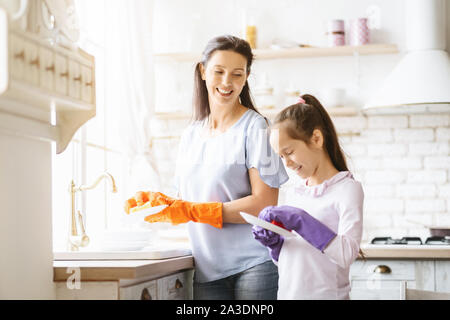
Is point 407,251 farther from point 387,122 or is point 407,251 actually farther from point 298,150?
point 298,150

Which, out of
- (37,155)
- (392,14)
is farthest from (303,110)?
(392,14)

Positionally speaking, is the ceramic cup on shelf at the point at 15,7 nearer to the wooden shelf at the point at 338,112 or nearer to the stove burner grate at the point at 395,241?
the stove burner grate at the point at 395,241

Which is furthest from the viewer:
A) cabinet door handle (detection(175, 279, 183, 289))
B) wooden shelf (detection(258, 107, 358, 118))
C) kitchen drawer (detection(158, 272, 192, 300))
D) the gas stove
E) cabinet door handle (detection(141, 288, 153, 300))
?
wooden shelf (detection(258, 107, 358, 118))

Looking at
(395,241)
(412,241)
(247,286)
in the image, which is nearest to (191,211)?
(247,286)

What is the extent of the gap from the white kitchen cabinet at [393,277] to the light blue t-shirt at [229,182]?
1.12 meters

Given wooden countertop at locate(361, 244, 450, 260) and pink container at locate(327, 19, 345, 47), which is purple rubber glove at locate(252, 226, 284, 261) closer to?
wooden countertop at locate(361, 244, 450, 260)

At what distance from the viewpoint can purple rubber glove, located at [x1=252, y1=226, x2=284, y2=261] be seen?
151 centimetres

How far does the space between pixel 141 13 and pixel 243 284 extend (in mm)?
2070

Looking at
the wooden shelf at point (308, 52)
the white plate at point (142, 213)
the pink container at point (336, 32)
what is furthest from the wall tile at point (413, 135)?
the white plate at point (142, 213)

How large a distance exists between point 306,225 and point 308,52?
2263 mm

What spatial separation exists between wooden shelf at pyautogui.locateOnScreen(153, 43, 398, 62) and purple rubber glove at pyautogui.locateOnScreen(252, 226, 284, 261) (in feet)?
6.94

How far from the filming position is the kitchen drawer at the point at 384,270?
2.71 meters

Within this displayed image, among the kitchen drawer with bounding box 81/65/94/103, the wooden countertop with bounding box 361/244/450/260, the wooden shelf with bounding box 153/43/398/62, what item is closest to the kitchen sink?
the kitchen drawer with bounding box 81/65/94/103
